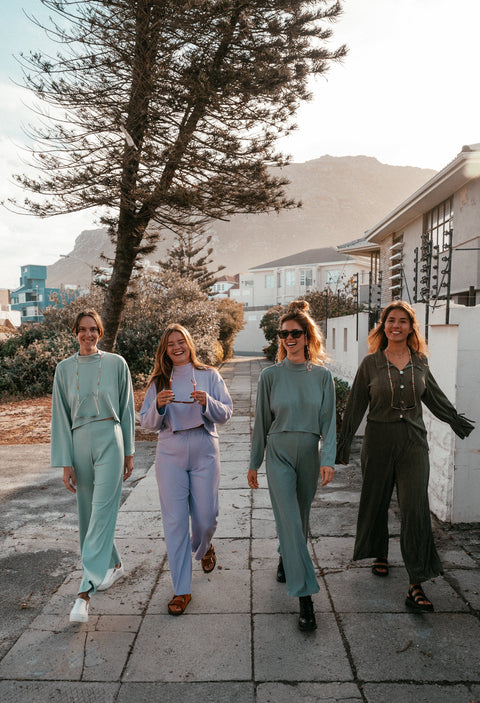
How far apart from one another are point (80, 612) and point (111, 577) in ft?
1.88

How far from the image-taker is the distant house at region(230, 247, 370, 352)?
142ft

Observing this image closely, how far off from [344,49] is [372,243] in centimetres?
1220

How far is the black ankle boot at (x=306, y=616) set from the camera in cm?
312

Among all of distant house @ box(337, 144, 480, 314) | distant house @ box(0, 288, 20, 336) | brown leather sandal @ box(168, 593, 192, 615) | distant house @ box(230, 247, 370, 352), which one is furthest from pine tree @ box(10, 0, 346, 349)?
distant house @ box(0, 288, 20, 336)

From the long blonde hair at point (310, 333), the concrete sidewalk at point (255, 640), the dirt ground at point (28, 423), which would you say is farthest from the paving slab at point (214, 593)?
the dirt ground at point (28, 423)

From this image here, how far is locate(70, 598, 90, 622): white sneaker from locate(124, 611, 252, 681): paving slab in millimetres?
362

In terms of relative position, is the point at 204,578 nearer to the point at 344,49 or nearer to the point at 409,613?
the point at 409,613

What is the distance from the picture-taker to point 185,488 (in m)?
3.63

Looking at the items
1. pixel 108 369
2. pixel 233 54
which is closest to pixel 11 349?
pixel 233 54

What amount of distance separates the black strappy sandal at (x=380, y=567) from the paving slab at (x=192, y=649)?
111cm

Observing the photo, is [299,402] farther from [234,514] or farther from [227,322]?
[227,322]

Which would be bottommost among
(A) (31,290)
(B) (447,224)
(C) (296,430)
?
(C) (296,430)

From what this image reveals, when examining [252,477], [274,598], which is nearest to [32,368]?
[252,477]

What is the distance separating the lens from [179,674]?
2.75m
